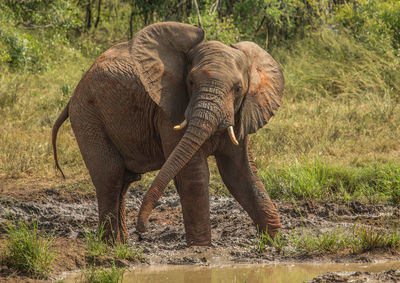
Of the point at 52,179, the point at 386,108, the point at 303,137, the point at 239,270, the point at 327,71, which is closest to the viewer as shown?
the point at 239,270

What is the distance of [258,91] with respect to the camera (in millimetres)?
6180

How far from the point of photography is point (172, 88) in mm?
6125

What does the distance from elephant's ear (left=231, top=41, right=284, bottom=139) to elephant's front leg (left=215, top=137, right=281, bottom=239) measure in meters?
0.31

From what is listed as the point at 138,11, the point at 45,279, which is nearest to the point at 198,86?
the point at 45,279

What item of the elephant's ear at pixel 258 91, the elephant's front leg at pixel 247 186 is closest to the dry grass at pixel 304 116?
the elephant's front leg at pixel 247 186

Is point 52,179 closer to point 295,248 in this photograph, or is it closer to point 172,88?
point 172,88

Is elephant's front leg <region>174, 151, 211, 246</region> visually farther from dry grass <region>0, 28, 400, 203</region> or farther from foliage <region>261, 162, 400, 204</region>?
dry grass <region>0, 28, 400, 203</region>

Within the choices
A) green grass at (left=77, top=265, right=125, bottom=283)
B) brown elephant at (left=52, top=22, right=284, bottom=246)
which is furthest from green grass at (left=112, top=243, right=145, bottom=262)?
green grass at (left=77, top=265, right=125, bottom=283)

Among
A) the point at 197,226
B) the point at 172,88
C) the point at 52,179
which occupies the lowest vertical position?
the point at 52,179

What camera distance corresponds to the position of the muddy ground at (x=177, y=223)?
221 inches

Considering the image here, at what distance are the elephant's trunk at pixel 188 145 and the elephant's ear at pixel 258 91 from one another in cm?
49

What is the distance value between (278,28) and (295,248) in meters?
9.85

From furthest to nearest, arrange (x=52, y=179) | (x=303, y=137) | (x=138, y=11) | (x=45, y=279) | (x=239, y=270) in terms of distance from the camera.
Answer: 1. (x=138, y=11)
2. (x=303, y=137)
3. (x=52, y=179)
4. (x=239, y=270)
5. (x=45, y=279)

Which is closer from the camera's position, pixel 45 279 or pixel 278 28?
pixel 45 279
